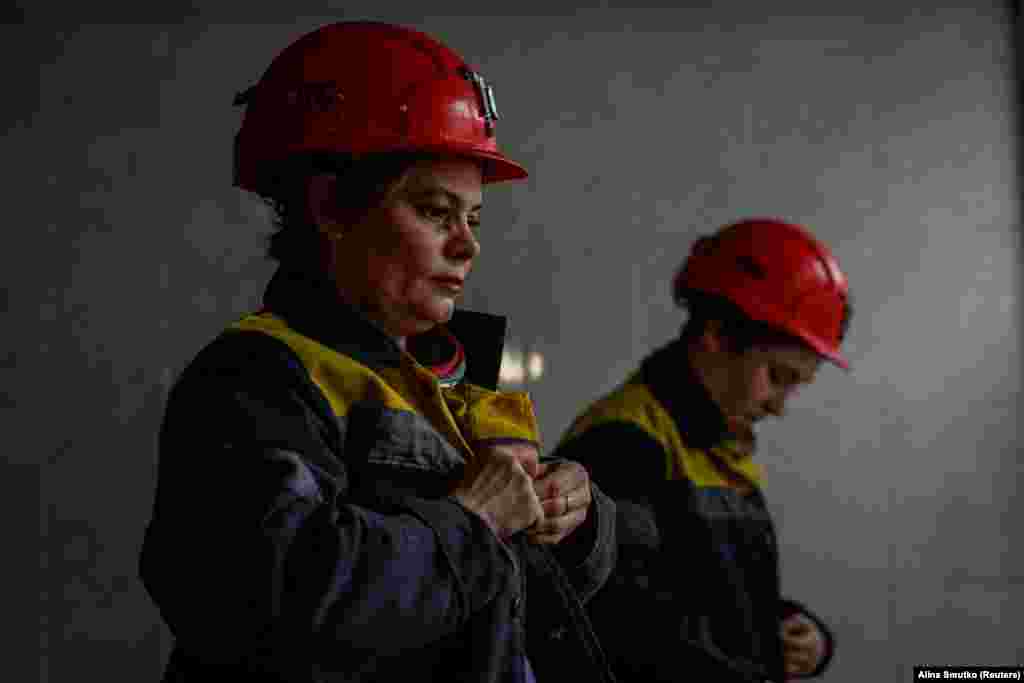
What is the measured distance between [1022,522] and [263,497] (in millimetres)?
3873

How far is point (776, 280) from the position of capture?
2.80 m

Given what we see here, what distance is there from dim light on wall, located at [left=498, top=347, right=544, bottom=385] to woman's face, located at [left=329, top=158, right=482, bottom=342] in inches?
76.4

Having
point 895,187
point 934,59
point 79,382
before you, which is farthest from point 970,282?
point 79,382

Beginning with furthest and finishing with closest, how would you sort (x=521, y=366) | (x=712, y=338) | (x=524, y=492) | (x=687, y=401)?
(x=521, y=366)
(x=712, y=338)
(x=687, y=401)
(x=524, y=492)

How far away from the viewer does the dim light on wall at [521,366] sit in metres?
3.44

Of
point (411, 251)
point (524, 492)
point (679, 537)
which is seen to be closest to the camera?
point (524, 492)

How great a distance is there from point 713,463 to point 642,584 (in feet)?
1.37

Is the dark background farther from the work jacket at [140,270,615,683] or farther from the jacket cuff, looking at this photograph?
the jacket cuff

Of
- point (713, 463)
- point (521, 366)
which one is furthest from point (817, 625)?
point (521, 366)

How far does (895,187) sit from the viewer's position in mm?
4109

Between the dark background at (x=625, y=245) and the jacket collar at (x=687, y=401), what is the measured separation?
3.18 feet

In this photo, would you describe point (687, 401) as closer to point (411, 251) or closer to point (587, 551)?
point (587, 551)

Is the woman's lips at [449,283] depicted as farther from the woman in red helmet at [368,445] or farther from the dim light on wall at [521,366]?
the dim light on wall at [521,366]

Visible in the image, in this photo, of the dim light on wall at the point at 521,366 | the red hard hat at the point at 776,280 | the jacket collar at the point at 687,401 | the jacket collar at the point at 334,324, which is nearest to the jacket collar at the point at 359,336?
the jacket collar at the point at 334,324
